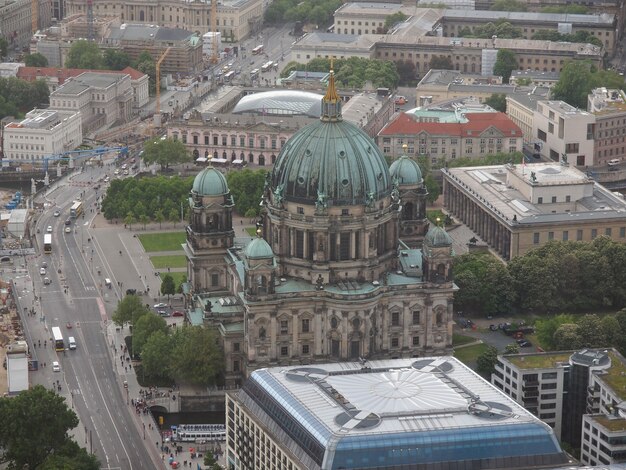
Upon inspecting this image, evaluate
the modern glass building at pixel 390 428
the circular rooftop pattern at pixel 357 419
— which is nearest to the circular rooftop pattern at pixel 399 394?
the modern glass building at pixel 390 428

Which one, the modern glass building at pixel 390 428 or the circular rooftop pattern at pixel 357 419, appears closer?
the modern glass building at pixel 390 428

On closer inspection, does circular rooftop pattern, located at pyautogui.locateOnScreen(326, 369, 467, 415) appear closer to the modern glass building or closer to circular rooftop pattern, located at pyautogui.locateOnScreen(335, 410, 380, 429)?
the modern glass building

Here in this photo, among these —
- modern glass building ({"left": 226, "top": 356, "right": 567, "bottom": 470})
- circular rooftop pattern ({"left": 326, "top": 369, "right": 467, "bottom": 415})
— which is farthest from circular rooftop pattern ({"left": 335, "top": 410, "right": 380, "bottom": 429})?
circular rooftop pattern ({"left": 326, "top": 369, "right": 467, "bottom": 415})

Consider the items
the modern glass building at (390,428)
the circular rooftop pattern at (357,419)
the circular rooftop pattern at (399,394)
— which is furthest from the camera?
the circular rooftop pattern at (399,394)

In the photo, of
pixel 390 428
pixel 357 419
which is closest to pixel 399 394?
pixel 357 419

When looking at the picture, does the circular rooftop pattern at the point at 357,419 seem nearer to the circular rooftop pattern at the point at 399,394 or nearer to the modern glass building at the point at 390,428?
the modern glass building at the point at 390,428

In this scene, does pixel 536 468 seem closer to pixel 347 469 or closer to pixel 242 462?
pixel 347 469

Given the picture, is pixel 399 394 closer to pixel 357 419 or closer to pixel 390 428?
pixel 357 419
